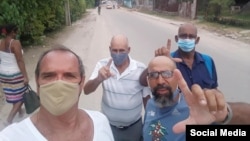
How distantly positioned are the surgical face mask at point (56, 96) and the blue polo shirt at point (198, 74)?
141 centimetres

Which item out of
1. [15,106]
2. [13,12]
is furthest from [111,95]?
[13,12]

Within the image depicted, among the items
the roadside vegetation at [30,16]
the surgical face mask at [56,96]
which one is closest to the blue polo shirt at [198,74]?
the surgical face mask at [56,96]

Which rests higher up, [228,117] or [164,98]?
[228,117]

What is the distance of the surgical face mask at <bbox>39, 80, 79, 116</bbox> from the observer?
1837 mm

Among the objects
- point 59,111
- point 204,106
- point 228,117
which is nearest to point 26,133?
point 59,111

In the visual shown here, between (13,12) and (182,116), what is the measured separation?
7086 millimetres

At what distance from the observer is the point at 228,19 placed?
66.9 feet

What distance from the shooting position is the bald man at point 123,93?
2955 millimetres

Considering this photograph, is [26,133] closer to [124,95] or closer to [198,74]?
[124,95]

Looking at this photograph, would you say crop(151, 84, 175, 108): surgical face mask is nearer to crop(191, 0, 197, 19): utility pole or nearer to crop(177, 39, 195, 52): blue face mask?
crop(177, 39, 195, 52): blue face mask

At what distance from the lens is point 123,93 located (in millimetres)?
2943

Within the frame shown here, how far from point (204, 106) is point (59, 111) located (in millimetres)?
796

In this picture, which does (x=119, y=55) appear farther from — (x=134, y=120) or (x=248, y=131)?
(x=248, y=131)

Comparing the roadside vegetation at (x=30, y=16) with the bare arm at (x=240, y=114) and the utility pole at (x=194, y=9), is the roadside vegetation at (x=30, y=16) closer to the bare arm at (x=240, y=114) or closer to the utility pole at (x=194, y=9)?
the bare arm at (x=240, y=114)
